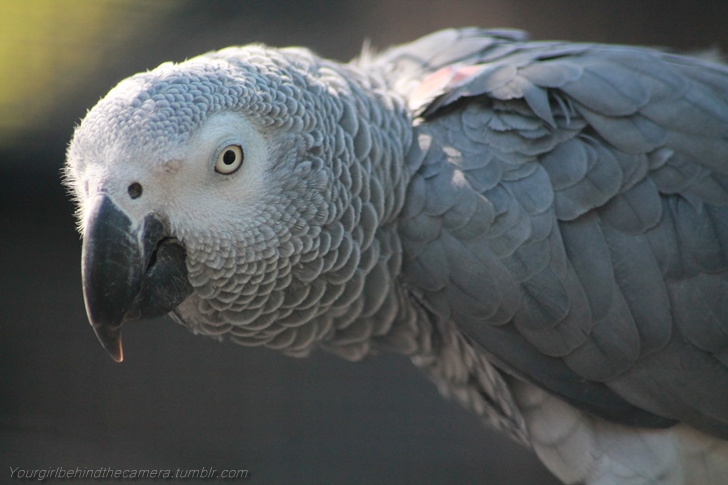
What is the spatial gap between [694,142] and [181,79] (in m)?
1.01

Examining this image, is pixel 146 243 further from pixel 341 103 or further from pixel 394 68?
pixel 394 68

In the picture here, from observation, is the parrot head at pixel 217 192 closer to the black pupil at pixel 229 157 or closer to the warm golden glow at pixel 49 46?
the black pupil at pixel 229 157

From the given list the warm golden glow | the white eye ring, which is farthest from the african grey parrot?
→ the warm golden glow

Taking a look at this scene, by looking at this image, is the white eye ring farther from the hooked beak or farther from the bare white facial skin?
the hooked beak

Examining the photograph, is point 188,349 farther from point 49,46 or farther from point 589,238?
point 589,238

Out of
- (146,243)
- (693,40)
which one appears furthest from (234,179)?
(693,40)

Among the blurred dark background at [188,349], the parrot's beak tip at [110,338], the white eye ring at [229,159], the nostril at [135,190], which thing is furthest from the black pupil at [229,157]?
the blurred dark background at [188,349]

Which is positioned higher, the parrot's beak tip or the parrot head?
the parrot head

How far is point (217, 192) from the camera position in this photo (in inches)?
40.6

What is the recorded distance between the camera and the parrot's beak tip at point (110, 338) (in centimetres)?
99

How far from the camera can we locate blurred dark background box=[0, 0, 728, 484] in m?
2.21

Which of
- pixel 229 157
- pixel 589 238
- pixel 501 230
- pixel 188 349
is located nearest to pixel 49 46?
pixel 188 349

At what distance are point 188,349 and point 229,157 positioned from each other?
1708 mm

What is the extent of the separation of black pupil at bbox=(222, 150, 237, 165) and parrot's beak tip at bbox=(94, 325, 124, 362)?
1.09 feet
